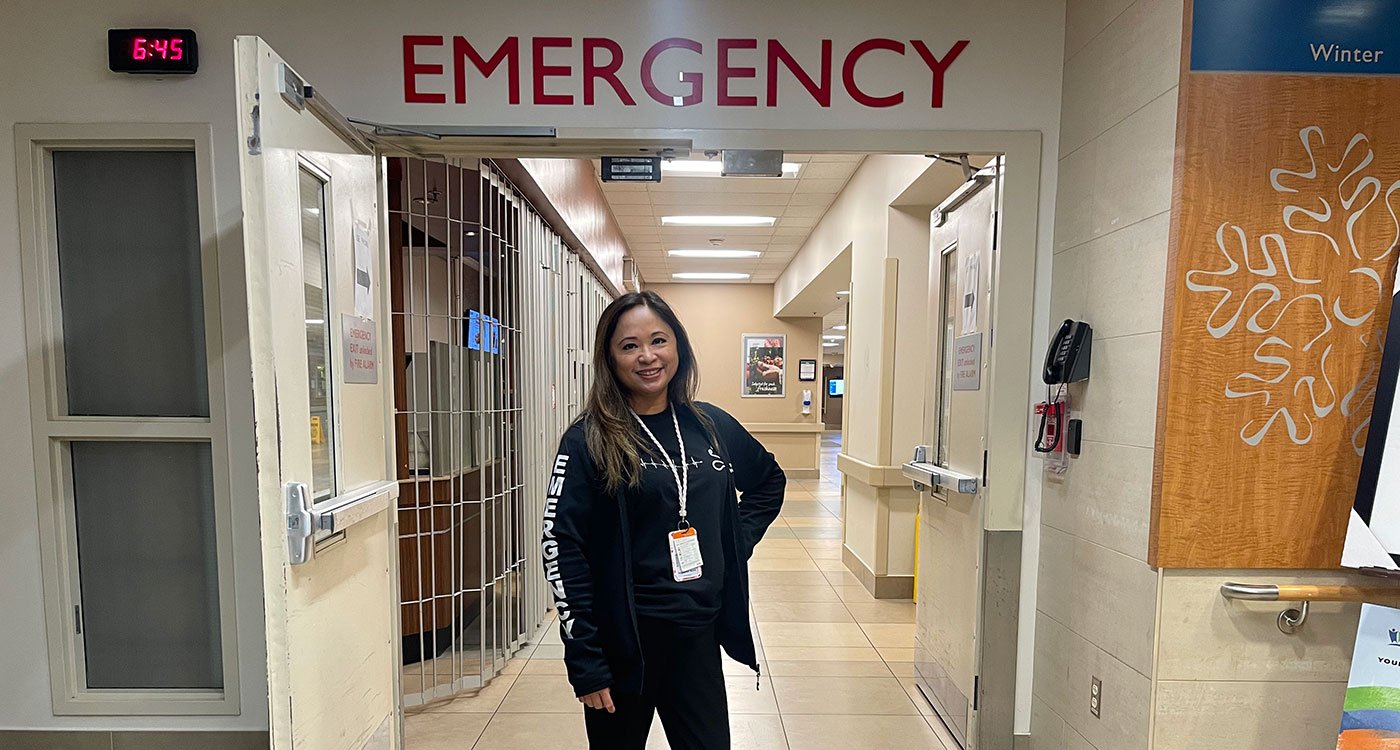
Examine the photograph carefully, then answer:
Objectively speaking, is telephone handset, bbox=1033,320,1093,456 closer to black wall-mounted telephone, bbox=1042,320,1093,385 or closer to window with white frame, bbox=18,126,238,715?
black wall-mounted telephone, bbox=1042,320,1093,385

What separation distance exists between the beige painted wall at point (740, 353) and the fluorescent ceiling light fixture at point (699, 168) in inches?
232

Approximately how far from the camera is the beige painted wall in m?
11.0

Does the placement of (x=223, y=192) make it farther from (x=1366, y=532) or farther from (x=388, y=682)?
(x=1366, y=532)

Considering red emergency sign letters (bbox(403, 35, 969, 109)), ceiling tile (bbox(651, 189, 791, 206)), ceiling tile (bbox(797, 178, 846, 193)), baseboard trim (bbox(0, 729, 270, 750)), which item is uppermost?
ceiling tile (bbox(797, 178, 846, 193))

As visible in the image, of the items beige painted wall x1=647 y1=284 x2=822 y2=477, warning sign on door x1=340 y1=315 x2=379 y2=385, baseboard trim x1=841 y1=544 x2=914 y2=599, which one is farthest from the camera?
beige painted wall x1=647 y1=284 x2=822 y2=477

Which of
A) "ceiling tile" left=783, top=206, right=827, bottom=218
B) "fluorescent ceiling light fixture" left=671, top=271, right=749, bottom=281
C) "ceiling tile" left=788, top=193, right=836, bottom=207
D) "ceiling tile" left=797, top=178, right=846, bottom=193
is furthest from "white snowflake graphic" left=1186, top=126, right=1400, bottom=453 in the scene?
"fluorescent ceiling light fixture" left=671, top=271, right=749, bottom=281

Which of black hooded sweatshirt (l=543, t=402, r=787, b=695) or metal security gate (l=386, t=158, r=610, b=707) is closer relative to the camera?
black hooded sweatshirt (l=543, t=402, r=787, b=695)

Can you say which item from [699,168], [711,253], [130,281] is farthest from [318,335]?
Result: [711,253]

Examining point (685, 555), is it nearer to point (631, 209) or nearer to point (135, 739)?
point (135, 739)

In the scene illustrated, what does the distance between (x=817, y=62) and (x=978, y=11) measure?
58 cm

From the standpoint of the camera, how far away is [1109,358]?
2.01m

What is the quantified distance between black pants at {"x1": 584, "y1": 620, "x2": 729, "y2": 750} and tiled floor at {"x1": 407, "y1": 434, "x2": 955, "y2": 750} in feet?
3.80

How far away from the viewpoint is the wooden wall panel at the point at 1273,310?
1.70 metres

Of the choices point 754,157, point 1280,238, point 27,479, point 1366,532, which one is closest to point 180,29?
point 27,479
